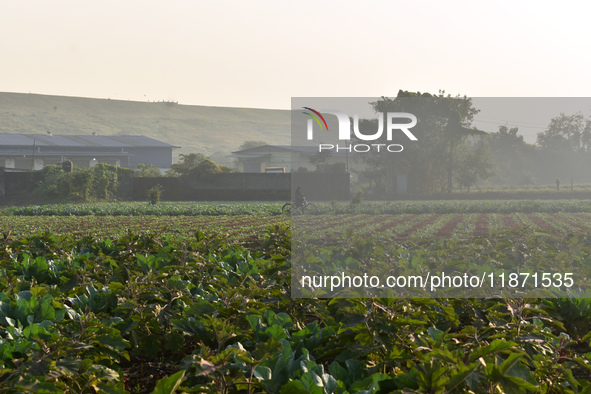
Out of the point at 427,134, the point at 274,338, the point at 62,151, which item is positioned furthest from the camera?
the point at 62,151

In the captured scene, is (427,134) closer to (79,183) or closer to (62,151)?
(79,183)

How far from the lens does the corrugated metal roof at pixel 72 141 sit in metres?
54.0

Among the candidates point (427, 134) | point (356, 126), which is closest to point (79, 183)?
point (427, 134)

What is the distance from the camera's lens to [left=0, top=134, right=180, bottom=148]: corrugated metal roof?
2127 inches

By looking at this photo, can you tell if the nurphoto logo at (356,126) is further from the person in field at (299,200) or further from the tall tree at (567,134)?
the tall tree at (567,134)

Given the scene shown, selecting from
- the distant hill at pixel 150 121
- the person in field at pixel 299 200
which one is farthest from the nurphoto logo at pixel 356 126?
the distant hill at pixel 150 121

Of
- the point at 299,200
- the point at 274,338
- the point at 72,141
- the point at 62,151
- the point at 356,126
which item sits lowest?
the point at 274,338

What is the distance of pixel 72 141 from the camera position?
58500 mm

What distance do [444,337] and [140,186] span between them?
33.8 meters

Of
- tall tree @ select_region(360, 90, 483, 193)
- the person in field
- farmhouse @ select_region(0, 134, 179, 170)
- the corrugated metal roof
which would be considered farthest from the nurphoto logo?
the corrugated metal roof

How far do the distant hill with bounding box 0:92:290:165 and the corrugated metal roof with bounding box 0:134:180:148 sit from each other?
4333 centimetres

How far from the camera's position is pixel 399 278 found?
2893 millimetres

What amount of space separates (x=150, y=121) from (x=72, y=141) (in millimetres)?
71603

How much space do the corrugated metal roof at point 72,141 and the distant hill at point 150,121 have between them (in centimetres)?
4333
